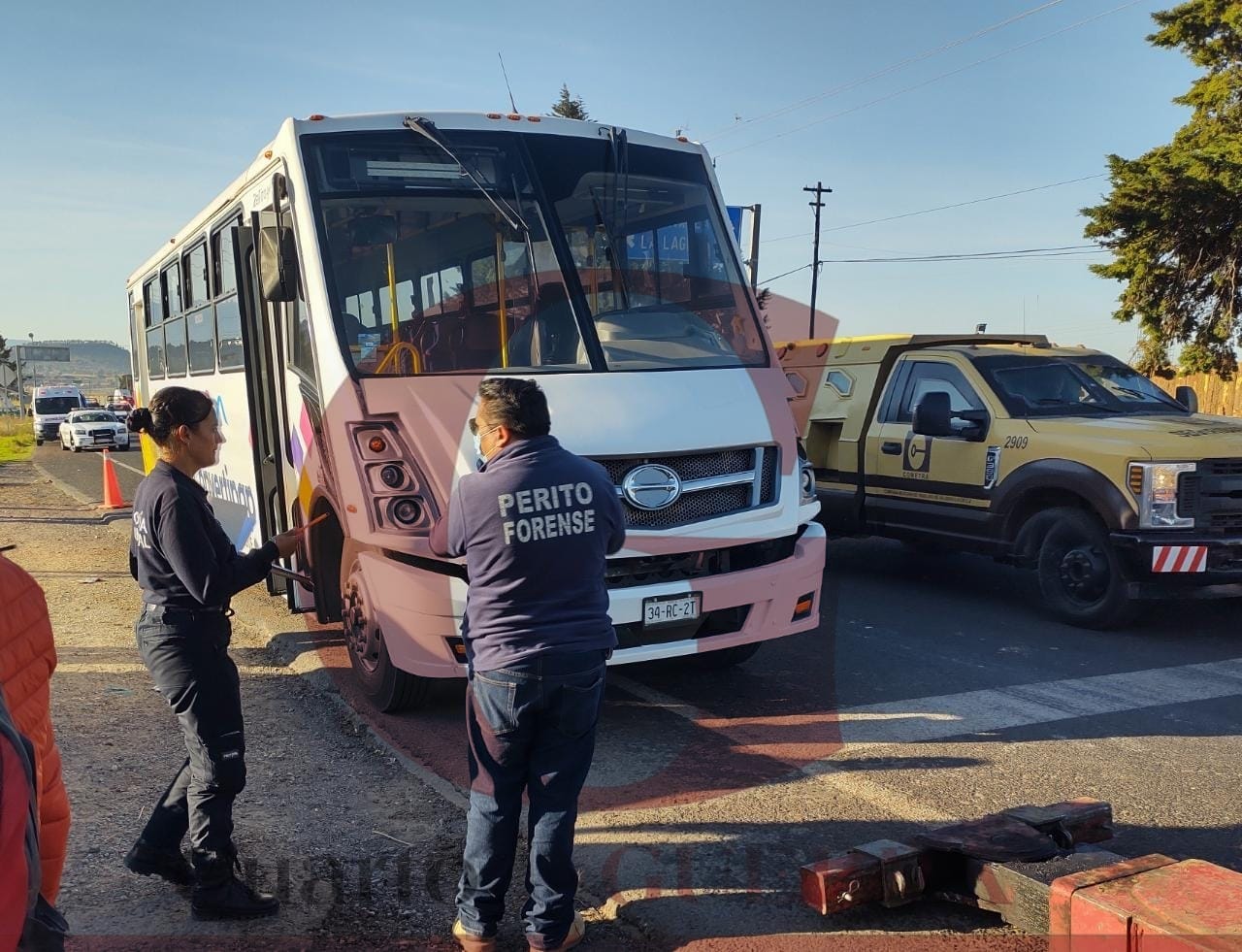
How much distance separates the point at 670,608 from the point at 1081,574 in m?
4.26

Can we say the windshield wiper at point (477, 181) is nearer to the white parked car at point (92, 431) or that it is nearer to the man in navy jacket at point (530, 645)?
the man in navy jacket at point (530, 645)

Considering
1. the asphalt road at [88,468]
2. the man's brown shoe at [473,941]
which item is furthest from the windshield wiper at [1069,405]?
the asphalt road at [88,468]

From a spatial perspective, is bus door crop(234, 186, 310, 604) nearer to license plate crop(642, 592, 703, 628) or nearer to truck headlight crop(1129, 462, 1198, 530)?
license plate crop(642, 592, 703, 628)

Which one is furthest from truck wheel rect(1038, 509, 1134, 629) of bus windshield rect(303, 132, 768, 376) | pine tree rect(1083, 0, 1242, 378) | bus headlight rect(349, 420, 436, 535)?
pine tree rect(1083, 0, 1242, 378)

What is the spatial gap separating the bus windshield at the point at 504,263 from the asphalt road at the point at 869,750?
197cm

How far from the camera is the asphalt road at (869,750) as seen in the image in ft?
13.8

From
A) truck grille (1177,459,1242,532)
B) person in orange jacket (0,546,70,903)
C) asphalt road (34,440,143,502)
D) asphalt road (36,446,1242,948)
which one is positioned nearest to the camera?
person in orange jacket (0,546,70,903)

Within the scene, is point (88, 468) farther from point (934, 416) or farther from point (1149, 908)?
point (1149, 908)

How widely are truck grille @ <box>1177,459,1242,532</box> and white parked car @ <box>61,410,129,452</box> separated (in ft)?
115

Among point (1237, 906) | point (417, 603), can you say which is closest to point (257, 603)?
point (417, 603)

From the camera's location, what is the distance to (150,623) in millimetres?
3748

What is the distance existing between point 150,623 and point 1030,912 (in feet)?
9.70

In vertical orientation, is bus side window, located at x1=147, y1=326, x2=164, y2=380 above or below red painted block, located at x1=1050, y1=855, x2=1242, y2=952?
above

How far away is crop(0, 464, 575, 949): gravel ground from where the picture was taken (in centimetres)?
379
